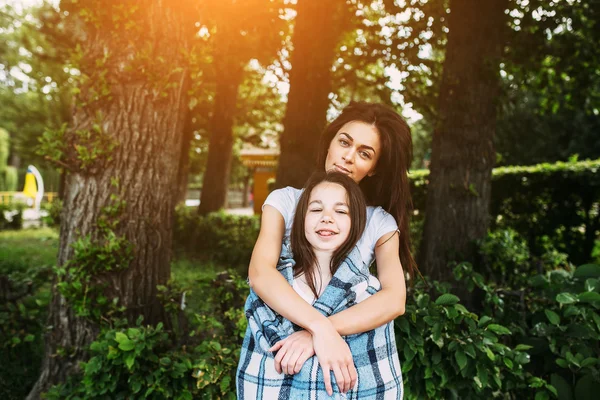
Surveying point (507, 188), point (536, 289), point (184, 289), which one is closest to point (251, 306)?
point (184, 289)

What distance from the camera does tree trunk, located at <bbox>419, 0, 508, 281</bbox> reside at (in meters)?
4.99

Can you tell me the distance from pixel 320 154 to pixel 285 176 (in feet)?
12.6

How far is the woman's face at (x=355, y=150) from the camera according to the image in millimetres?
2170

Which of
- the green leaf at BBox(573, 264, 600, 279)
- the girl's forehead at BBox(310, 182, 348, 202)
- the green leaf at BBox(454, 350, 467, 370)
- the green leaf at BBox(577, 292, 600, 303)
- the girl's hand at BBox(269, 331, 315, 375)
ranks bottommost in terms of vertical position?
the green leaf at BBox(454, 350, 467, 370)

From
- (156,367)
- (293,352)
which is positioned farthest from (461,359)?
(156,367)

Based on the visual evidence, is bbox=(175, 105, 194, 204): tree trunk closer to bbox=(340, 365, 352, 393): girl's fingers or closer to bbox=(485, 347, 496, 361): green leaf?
bbox=(485, 347, 496, 361): green leaf

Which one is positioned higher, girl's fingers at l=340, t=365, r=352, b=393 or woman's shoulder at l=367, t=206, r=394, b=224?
woman's shoulder at l=367, t=206, r=394, b=224

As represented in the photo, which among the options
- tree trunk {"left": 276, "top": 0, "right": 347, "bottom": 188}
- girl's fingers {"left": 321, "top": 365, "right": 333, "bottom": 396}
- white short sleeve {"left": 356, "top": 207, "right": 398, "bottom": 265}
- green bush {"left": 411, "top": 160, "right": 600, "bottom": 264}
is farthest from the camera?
green bush {"left": 411, "top": 160, "right": 600, "bottom": 264}

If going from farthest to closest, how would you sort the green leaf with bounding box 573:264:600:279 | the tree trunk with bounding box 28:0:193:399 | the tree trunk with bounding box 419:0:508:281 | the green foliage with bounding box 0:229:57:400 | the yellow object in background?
1. the yellow object in background
2. the tree trunk with bounding box 419:0:508:281
3. the green foliage with bounding box 0:229:57:400
4. the tree trunk with bounding box 28:0:193:399
5. the green leaf with bounding box 573:264:600:279

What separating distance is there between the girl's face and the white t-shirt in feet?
0.53

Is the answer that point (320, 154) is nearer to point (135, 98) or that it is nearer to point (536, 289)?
point (135, 98)

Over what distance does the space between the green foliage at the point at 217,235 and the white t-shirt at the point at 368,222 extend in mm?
7313

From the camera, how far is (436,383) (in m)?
2.45

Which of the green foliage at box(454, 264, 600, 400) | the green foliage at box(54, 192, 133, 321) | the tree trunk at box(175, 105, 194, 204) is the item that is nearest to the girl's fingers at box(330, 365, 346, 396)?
the green foliage at box(454, 264, 600, 400)
